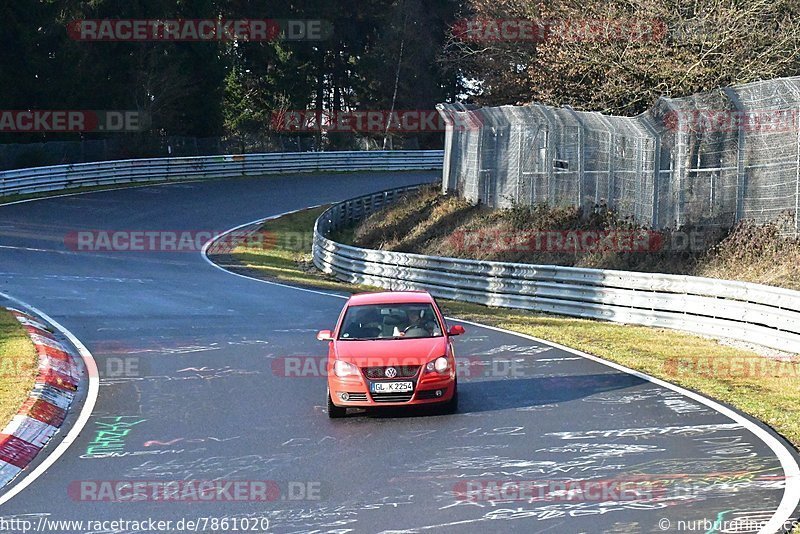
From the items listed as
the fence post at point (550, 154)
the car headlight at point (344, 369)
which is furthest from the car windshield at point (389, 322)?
the fence post at point (550, 154)

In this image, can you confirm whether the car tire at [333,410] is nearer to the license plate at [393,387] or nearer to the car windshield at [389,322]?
the license plate at [393,387]

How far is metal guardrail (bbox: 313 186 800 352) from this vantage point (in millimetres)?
18547

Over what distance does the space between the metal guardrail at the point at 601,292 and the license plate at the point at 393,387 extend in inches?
277

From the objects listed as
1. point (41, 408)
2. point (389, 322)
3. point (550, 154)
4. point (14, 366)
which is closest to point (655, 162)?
point (550, 154)

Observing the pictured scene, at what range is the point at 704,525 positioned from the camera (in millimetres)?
8617

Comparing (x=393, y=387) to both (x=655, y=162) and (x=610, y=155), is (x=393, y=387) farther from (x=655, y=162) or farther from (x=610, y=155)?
(x=610, y=155)

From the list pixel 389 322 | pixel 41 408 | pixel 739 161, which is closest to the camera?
pixel 41 408

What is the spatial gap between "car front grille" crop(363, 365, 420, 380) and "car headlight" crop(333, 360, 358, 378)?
13 cm

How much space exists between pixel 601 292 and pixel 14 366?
38.1ft

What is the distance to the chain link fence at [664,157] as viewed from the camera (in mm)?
22625

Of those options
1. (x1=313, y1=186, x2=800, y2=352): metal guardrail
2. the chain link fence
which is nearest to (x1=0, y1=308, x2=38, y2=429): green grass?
(x1=313, y1=186, x2=800, y2=352): metal guardrail

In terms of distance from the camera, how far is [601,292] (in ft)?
76.8

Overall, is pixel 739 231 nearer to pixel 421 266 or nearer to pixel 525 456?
pixel 421 266

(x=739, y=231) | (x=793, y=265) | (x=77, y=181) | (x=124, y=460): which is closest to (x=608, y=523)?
(x=124, y=460)
